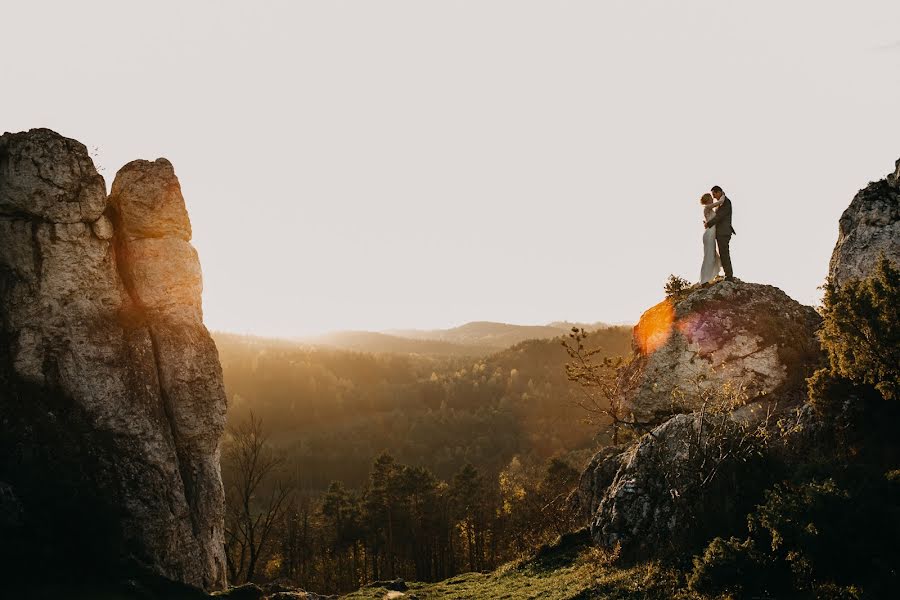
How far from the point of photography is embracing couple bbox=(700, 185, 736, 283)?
904 inches

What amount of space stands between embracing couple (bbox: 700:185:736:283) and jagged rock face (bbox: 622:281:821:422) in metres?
0.93

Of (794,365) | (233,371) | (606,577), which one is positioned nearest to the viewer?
(606,577)

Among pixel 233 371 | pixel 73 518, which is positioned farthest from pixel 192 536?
pixel 233 371

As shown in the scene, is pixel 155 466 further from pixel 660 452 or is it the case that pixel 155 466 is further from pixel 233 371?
pixel 233 371

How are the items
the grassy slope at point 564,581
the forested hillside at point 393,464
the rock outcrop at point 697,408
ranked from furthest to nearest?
1. the forested hillside at point 393,464
2. the rock outcrop at point 697,408
3. the grassy slope at point 564,581

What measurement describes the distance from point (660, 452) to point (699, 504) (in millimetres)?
2944

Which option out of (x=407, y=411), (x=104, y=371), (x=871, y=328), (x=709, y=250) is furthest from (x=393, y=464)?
(x=407, y=411)

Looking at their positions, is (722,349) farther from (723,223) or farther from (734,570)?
(734,570)

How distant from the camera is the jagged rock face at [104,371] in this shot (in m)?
19.1

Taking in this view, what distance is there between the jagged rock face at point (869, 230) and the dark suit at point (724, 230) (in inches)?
156

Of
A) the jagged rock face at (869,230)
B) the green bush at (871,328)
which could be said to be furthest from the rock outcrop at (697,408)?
the green bush at (871,328)

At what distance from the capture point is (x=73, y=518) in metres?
18.4

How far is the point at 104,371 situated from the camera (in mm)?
21500

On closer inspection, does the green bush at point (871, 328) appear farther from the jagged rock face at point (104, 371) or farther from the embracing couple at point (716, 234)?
the jagged rock face at point (104, 371)
